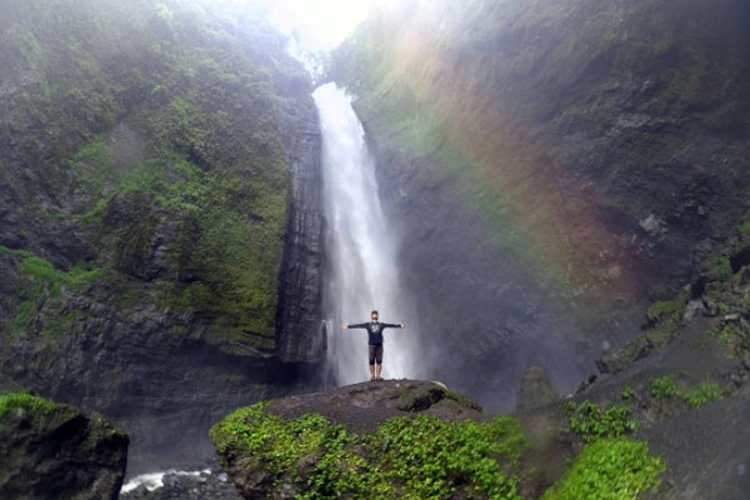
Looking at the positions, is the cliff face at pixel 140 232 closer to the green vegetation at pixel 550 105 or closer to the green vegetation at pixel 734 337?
the green vegetation at pixel 550 105

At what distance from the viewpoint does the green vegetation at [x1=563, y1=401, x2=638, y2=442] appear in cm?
696

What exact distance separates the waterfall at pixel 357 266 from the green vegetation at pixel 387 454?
8.26 m

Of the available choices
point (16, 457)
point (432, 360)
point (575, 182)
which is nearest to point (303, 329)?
point (432, 360)

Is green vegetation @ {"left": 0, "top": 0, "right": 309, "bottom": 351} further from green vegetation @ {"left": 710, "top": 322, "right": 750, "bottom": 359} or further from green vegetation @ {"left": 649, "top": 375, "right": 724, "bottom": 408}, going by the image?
green vegetation @ {"left": 710, "top": 322, "right": 750, "bottom": 359}

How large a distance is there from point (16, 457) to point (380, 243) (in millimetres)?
14678

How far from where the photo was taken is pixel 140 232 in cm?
1591

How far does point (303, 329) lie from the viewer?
1695 cm

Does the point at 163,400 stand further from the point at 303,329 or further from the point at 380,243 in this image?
the point at 380,243

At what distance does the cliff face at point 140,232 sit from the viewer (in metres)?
14.2

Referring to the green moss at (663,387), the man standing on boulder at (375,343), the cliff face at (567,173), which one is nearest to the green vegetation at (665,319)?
the cliff face at (567,173)

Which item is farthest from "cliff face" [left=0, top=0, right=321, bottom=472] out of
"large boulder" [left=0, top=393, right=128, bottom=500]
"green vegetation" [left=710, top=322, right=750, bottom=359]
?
"green vegetation" [left=710, top=322, right=750, bottom=359]

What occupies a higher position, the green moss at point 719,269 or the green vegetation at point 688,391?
the green moss at point 719,269

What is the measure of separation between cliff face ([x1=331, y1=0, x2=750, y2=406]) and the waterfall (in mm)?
1007

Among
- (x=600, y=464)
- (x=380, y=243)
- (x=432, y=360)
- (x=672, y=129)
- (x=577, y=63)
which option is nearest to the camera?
(x=600, y=464)
